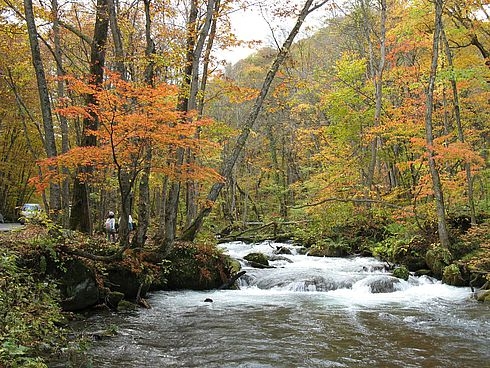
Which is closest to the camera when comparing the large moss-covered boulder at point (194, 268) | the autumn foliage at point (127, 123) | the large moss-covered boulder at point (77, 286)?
the autumn foliage at point (127, 123)

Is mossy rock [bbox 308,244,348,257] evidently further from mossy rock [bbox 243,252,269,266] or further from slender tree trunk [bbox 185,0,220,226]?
slender tree trunk [bbox 185,0,220,226]

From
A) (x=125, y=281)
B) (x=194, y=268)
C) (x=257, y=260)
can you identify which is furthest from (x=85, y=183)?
(x=257, y=260)

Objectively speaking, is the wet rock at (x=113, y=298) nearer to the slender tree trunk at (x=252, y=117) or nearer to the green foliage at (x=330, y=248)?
the slender tree trunk at (x=252, y=117)

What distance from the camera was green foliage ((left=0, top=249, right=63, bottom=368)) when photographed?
4211mm

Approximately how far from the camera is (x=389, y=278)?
41.8 feet

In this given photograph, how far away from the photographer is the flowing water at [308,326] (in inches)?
250

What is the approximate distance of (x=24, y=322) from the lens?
201 inches

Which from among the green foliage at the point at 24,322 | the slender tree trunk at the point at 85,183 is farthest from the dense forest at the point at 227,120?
the green foliage at the point at 24,322

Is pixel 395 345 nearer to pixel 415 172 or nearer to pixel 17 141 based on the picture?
pixel 415 172

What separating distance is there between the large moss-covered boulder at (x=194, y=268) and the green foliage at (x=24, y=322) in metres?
5.74

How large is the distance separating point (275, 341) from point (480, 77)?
1117cm

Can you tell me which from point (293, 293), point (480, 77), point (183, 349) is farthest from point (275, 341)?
point (480, 77)

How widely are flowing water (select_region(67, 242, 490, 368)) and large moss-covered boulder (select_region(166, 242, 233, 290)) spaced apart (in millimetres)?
379

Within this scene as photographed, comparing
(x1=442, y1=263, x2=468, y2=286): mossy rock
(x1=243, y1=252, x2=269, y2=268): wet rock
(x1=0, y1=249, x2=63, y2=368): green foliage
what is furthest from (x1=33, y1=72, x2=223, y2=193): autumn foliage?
(x1=442, y1=263, x2=468, y2=286): mossy rock
